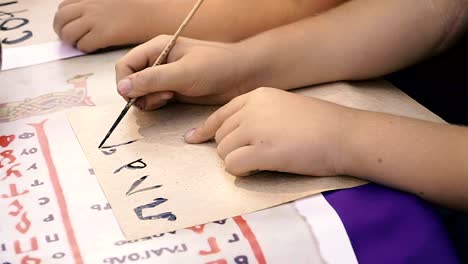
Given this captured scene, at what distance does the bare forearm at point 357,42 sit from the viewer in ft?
1.88

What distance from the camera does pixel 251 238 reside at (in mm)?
396

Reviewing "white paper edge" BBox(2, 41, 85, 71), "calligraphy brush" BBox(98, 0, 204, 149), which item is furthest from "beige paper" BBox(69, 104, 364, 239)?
"white paper edge" BBox(2, 41, 85, 71)

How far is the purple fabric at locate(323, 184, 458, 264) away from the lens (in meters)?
0.41

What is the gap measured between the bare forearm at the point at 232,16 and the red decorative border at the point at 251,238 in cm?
28

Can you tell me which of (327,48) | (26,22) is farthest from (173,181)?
(26,22)

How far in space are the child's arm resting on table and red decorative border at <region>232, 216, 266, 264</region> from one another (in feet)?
0.16

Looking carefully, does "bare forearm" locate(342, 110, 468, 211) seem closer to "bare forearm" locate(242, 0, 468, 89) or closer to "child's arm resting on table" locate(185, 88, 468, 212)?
"child's arm resting on table" locate(185, 88, 468, 212)

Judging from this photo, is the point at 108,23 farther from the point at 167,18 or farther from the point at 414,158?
the point at 414,158

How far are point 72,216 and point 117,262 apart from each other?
0.18 feet

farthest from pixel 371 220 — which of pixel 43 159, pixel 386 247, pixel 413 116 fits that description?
pixel 43 159

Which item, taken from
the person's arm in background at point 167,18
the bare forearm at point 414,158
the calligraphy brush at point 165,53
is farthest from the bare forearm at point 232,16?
the bare forearm at point 414,158

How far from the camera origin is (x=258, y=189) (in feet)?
1.46

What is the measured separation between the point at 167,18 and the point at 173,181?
9.8 inches

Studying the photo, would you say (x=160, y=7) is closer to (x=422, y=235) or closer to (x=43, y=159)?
(x=43, y=159)
